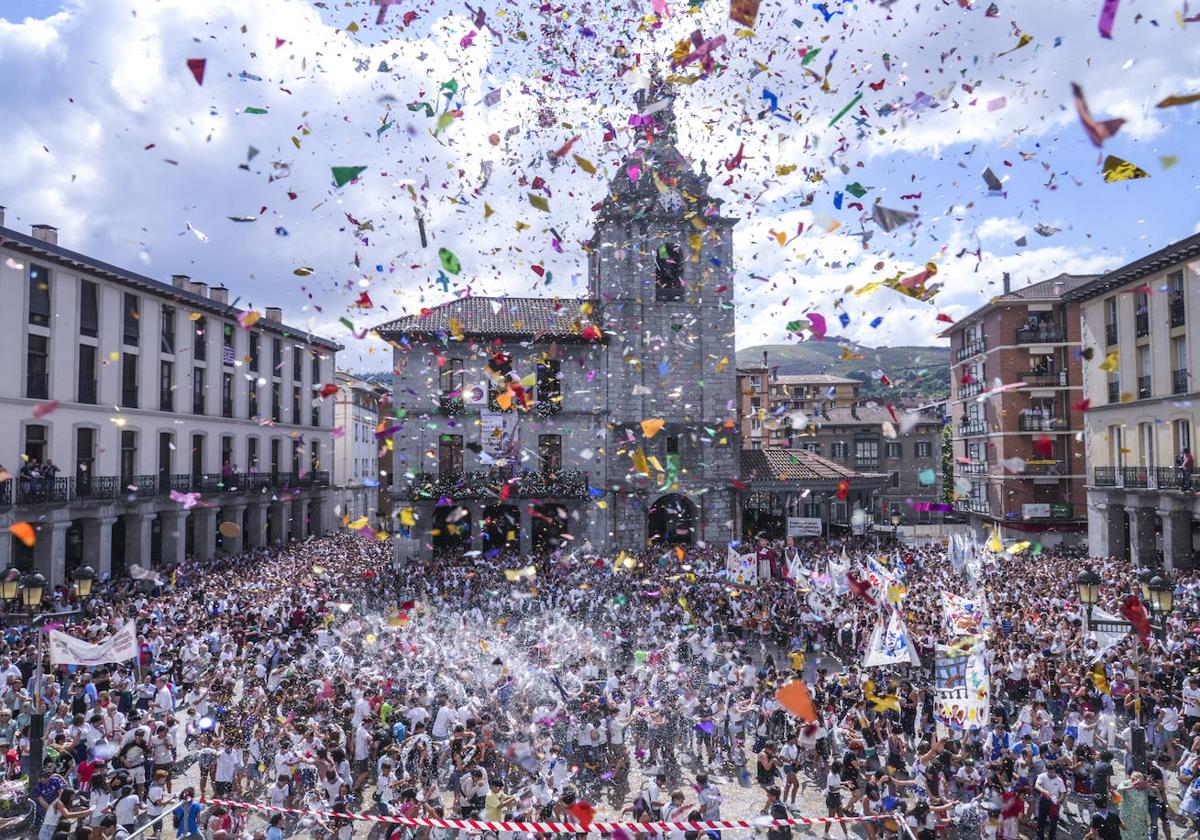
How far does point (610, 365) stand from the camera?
36.3m

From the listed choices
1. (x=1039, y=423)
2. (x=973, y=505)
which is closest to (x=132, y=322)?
(x=1039, y=423)

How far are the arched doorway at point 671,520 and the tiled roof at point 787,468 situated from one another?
123 inches

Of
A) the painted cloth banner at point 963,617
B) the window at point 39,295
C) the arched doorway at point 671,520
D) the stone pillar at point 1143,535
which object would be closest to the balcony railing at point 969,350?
the stone pillar at point 1143,535

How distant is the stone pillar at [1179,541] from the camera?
29.3 metres

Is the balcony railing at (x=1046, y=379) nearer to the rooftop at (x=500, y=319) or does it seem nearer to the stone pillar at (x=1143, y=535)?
the stone pillar at (x=1143, y=535)

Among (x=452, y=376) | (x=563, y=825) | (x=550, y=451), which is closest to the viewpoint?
(x=563, y=825)

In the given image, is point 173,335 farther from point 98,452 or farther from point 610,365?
point 610,365

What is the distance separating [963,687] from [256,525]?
38.5 meters

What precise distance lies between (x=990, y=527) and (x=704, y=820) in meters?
41.5

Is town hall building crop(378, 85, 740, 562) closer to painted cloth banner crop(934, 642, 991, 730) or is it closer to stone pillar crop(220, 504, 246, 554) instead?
stone pillar crop(220, 504, 246, 554)

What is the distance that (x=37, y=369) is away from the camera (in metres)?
29.3

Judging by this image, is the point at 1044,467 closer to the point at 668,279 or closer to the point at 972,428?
the point at 972,428

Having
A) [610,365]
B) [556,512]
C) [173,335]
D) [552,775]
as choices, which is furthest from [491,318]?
[552,775]

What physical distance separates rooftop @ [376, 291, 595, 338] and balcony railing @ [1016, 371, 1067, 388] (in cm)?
2405
